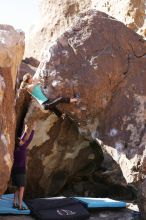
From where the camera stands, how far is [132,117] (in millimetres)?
7648

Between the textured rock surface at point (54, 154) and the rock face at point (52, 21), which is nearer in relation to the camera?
the textured rock surface at point (54, 154)

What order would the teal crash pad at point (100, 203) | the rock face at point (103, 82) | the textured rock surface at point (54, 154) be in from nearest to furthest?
the teal crash pad at point (100, 203) → the rock face at point (103, 82) → the textured rock surface at point (54, 154)

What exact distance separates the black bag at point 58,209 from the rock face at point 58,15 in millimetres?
5540

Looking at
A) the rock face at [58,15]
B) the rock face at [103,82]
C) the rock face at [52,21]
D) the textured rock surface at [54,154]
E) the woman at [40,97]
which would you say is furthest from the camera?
the rock face at [52,21]

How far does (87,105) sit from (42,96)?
32.9 inches

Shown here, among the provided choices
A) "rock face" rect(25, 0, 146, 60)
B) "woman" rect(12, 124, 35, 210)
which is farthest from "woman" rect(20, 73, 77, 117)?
"rock face" rect(25, 0, 146, 60)

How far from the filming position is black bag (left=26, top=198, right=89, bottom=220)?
617 centimetres

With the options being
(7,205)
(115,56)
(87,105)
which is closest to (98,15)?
(115,56)

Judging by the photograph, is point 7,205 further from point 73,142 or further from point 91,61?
point 91,61

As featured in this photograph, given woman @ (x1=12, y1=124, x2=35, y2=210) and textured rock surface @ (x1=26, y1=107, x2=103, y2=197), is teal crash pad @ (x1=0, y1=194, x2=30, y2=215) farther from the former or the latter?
textured rock surface @ (x1=26, y1=107, x2=103, y2=197)

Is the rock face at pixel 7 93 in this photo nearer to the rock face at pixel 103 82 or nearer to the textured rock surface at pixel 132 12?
the rock face at pixel 103 82

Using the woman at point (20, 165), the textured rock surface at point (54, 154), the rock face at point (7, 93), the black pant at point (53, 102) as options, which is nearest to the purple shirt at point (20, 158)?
the woman at point (20, 165)

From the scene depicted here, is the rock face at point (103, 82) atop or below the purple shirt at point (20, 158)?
atop

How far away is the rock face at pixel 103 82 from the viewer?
7.57 meters
